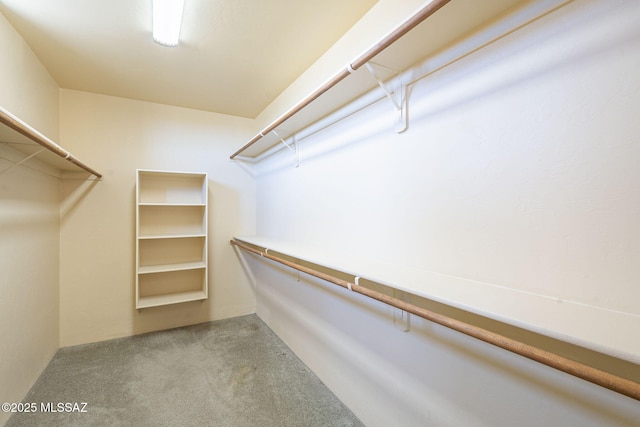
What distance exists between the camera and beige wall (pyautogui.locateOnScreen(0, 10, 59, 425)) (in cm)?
164

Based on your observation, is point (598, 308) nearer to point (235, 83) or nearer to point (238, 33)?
point (238, 33)

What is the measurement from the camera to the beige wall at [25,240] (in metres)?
1.64

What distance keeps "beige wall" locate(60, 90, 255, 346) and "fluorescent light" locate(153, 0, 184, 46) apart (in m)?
1.34

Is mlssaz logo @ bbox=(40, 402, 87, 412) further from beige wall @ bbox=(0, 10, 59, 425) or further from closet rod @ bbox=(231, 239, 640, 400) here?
closet rod @ bbox=(231, 239, 640, 400)

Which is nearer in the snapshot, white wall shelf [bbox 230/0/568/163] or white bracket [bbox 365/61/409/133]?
white wall shelf [bbox 230/0/568/163]

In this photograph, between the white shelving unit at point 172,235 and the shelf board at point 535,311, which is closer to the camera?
the shelf board at point 535,311

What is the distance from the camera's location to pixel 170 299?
2.75 metres

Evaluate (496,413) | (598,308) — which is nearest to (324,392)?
(496,413)

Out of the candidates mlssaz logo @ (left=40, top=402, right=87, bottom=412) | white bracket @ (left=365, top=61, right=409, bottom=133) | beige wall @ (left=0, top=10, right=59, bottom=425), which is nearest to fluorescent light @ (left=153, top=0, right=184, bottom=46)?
beige wall @ (left=0, top=10, right=59, bottom=425)

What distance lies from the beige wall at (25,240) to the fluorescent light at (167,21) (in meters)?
0.85

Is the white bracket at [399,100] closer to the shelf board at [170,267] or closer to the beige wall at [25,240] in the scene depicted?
the beige wall at [25,240]

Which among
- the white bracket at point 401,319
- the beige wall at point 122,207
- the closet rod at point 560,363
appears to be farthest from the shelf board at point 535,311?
the beige wall at point 122,207

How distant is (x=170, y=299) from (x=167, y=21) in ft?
7.95

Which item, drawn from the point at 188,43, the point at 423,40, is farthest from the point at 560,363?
the point at 188,43
